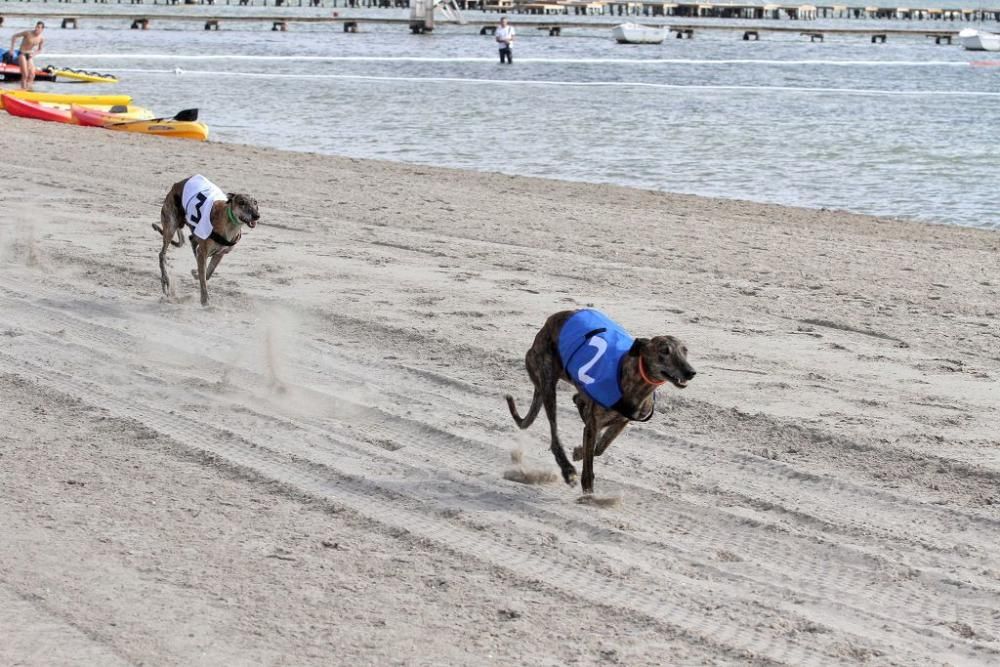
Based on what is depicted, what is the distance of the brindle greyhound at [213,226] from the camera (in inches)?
445

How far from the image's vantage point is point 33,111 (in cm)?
2880

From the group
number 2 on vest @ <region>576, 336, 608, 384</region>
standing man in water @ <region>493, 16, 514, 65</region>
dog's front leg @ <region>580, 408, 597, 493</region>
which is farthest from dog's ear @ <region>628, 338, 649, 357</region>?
standing man in water @ <region>493, 16, 514, 65</region>

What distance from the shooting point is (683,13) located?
119500 millimetres

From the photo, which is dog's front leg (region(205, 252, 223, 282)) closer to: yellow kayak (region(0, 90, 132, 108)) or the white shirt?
yellow kayak (region(0, 90, 132, 108))

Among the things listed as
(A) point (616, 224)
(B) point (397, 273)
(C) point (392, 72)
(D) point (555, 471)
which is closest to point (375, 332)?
(B) point (397, 273)

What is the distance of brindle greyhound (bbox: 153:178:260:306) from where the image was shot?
11.3 m

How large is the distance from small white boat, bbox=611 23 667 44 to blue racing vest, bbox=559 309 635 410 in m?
74.3

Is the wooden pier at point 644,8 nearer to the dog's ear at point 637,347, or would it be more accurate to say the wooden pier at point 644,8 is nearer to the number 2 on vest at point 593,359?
the number 2 on vest at point 593,359

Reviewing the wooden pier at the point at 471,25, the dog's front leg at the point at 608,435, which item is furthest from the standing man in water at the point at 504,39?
the dog's front leg at the point at 608,435

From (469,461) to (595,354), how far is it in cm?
134

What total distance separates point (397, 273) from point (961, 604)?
7799 mm

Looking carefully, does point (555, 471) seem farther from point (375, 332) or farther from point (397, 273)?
point (397, 273)

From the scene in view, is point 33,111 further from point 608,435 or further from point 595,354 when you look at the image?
point 595,354

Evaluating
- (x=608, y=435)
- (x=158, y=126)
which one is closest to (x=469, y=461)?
(x=608, y=435)
